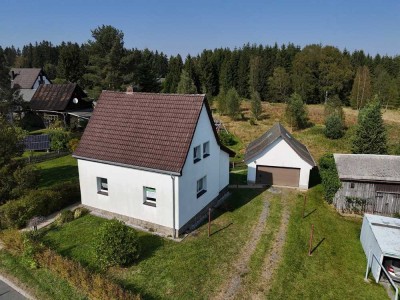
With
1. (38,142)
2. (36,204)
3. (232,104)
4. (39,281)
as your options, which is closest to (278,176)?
(36,204)

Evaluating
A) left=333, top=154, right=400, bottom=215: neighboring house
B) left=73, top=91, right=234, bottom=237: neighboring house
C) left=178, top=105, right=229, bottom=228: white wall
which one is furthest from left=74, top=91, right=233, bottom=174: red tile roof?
left=333, top=154, right=400, bottom=215: neighboring house

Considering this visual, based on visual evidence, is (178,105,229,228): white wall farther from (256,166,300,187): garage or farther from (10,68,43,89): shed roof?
(10,68,43,89): shed roof

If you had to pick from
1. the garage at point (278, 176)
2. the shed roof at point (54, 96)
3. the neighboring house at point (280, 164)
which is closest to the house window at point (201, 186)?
the neighboring house at point (280, 164)

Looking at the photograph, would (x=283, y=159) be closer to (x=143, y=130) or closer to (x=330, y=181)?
(x=330, y=181)

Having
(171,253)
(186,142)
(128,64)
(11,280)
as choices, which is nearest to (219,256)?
(171,253)

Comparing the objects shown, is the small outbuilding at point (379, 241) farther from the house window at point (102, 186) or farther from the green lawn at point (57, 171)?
the green lawn at point (57, 171)
